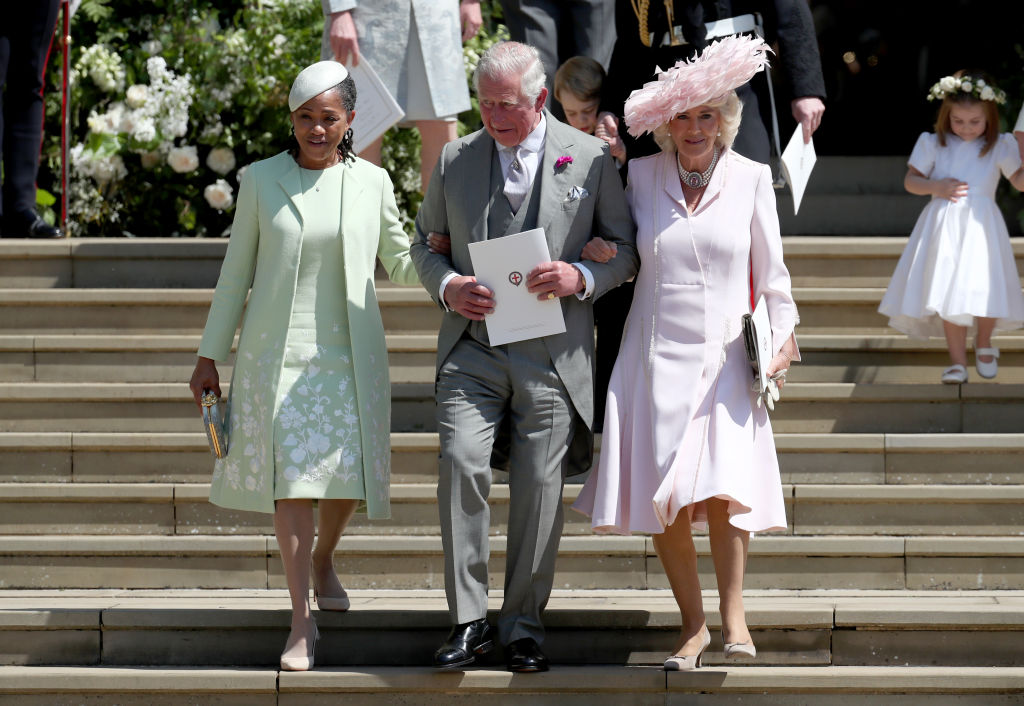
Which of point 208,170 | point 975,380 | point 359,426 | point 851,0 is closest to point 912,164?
point 975,380

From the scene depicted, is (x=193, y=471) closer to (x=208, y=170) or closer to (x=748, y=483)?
(x=748, y=483)

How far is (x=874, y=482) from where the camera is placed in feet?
19.1

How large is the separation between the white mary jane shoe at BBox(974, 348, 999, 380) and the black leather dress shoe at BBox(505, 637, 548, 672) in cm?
261

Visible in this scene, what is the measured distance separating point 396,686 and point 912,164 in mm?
3644

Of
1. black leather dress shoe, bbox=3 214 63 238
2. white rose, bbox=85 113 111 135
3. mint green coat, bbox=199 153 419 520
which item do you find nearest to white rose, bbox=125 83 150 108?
white rose, bbox=85 113 111 135

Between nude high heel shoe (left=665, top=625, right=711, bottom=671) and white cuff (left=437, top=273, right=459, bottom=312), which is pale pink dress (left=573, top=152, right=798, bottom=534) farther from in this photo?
white cuff (left=437, top=273, right=459, bottom=312)

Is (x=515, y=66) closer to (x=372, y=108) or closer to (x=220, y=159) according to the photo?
(x=372, y=108)

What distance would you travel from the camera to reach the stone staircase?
4.79 m

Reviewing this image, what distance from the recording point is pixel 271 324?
15.7ft

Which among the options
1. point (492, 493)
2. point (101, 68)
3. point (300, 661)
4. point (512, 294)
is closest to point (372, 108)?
point (492, 493)

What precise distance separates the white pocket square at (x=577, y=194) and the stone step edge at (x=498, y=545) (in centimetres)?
140

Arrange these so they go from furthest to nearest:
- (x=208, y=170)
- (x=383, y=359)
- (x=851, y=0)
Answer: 1. (x=851, y=0)
2. (x=208, y=170)
3. (x=383, y=359)

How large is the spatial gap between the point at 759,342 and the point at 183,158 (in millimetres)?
5059

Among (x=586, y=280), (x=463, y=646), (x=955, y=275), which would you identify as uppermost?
(x=586, y=280)
